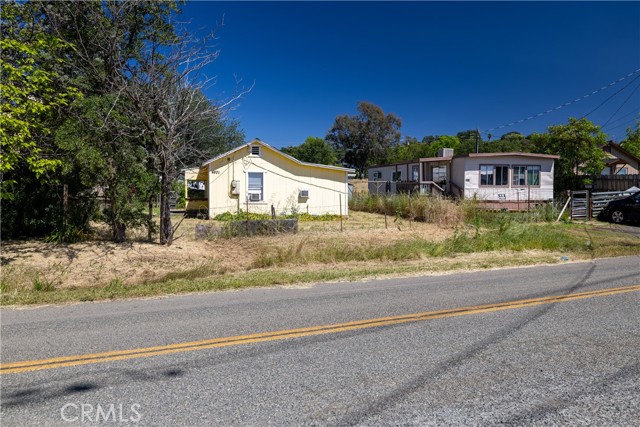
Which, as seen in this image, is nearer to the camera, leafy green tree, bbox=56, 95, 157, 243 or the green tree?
leafy green tree, bbox=56, 95, 157, 243

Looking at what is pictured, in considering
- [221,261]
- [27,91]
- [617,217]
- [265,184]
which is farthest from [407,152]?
[27,91]

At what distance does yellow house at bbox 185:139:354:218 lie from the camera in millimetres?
22141

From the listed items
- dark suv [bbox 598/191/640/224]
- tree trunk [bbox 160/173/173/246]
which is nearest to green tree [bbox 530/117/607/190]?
dark suv [bbox 598/191/640/224]

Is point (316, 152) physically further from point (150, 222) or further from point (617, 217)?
point (150, 222)

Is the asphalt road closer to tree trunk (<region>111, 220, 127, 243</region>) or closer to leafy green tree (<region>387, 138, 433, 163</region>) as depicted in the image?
tree trunk (<region>111, 220, 127, 243</region>)

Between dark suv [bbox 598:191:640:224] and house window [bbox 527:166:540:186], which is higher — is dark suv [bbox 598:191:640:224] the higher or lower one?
the lower one

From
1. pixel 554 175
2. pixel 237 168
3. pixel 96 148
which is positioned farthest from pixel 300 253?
pixel 554 175

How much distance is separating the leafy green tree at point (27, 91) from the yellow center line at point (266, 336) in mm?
5632

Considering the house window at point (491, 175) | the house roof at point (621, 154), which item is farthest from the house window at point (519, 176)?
the house roof at point (621, 154)

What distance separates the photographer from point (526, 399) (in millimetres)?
3516

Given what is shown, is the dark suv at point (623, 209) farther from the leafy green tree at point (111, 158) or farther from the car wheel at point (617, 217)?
the leafy green tree at point (111, 158)

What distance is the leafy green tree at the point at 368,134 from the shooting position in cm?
6294

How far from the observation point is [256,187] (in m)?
22.8

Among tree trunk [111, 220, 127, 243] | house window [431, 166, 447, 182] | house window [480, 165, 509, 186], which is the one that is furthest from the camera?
house window [431, 166, 447, 182]
